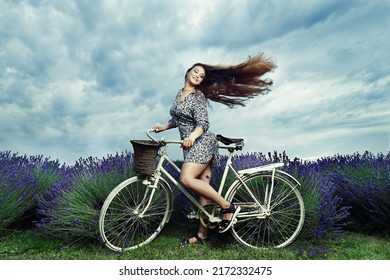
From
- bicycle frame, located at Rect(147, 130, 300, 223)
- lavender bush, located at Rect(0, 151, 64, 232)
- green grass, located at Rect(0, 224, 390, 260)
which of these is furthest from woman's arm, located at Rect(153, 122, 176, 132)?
lavender bush, located at Rect(0, 151, 64, 232)

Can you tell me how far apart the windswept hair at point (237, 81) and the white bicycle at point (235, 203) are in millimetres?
417

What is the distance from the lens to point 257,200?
162 inches

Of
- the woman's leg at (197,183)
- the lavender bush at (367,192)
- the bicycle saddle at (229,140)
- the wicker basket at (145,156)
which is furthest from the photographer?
the lavender bush at (367,192)

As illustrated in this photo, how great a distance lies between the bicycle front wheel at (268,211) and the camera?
4.05 m

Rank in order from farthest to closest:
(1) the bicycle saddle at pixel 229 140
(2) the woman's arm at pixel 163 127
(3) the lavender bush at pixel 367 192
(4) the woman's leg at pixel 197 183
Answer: (3) the lavender bush at pixel 367 192, (2) the woman's arm at pixel 163 127, (1) the bicycle saddle at pixel 229 140, (4) the woman's leg at pixel 197 183

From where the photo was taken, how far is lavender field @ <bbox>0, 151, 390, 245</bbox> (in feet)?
13.8

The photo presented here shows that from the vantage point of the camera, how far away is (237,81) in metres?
4.23

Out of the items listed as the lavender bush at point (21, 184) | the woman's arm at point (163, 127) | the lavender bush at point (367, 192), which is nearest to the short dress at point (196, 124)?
the woman's arm at point (163, 127)

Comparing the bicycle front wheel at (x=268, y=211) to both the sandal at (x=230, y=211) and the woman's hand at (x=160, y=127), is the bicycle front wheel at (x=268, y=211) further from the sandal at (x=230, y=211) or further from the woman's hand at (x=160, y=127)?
the woman's hand at (x=160, y=127)

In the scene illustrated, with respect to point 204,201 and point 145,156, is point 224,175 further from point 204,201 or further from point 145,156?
point 145,156

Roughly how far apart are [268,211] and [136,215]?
1211 mm

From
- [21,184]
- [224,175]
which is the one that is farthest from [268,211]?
[21,184]

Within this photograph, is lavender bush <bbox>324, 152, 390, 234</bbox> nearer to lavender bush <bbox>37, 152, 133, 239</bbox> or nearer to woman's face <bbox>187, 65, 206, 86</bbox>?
woman's face <bbox>187, 65, 206, 86</bbox>
